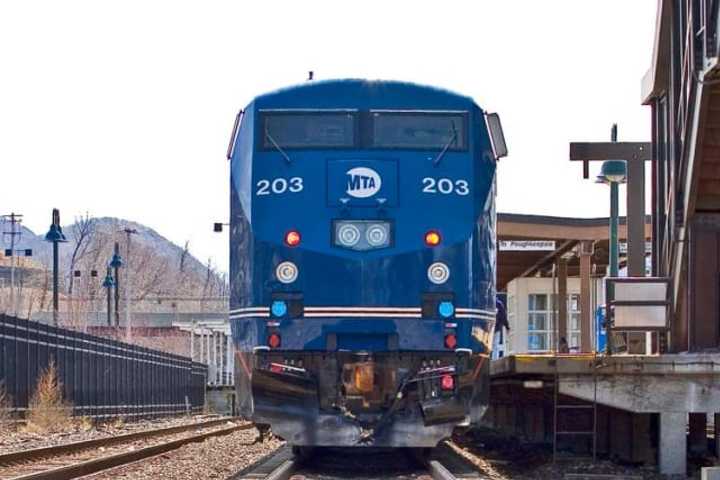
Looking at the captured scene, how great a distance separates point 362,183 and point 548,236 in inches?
483

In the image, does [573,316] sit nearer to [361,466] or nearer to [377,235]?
[361,466]

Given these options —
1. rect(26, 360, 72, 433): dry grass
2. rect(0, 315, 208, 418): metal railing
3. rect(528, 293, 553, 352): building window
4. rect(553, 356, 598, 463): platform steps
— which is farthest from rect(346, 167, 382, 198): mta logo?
rect(528, 293, 553, 352): building window

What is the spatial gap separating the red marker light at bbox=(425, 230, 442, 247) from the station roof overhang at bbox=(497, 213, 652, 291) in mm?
11278

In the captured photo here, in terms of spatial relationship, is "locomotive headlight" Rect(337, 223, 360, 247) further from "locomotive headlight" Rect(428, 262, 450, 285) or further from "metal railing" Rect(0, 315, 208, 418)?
"metal railing" Rect(0, 315, 208, 418)

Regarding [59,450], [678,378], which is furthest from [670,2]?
[59,450]

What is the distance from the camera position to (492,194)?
47.5ft

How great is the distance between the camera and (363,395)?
1359 cm

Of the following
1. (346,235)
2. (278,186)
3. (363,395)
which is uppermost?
(278,186)

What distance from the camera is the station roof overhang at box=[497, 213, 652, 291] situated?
25500mm

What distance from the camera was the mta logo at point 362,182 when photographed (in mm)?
13977

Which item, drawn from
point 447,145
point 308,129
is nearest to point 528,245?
point 447,145

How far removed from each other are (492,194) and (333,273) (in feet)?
6.79

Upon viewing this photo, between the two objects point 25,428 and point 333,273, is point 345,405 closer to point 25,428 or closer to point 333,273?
point 333,273

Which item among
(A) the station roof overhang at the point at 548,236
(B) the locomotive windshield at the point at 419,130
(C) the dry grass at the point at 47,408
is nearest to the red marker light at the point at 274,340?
(B) the locomotive windshield at the point at 419,130
